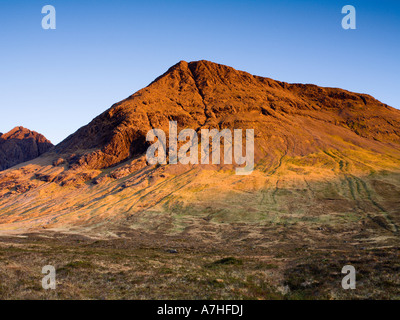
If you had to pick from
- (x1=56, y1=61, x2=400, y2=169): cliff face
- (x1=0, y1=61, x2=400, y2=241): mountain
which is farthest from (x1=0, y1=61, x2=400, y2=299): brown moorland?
(x1=56, y1=61, x2=400, y2=169): cliff face

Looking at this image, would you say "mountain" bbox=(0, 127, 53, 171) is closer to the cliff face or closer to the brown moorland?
the brown moorland

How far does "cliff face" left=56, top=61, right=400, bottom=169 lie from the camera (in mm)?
138125

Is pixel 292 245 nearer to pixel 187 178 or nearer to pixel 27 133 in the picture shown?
pixel 187 178

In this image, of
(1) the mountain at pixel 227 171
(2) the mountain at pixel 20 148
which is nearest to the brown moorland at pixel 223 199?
(1) the mountain at pixel 227 171

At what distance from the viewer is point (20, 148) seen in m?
188

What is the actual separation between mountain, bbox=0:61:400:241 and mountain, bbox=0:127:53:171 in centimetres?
3420

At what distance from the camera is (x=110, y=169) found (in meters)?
131

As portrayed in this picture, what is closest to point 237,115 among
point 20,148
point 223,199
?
point 223,199

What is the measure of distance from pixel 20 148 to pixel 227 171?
14723cm

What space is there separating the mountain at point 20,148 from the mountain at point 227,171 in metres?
34.2

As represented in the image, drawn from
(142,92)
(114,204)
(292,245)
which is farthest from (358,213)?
(142,92)

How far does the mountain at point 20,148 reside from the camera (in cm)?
18462

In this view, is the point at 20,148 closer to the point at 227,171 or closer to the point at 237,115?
the point at 237,115
